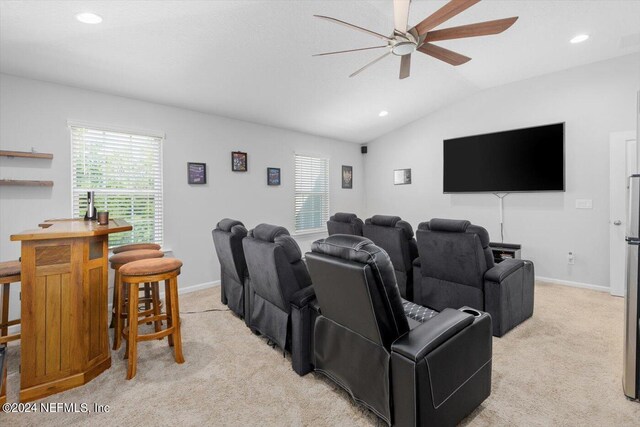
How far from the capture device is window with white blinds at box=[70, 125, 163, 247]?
11.2 ft

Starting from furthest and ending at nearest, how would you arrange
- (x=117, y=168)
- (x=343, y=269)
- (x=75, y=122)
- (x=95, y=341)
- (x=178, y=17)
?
(x=117, y=168) < (x=75, y=122) < (x=178, y=17) < (x=95, y=341) < (x=343, y=269)

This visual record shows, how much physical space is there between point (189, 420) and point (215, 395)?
24 centimetres

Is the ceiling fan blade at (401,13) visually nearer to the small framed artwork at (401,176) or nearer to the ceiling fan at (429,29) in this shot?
the ceiling fan at (429,29)

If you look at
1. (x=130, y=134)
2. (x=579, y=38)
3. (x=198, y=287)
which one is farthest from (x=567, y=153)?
(x=130, y=134)

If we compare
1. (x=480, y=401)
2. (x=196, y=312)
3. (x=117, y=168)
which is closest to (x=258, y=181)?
(x=117, y=168)

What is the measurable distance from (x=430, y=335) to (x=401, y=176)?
519 centimetres

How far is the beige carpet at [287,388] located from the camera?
176 centimetres

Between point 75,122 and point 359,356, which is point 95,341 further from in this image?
point 75,122

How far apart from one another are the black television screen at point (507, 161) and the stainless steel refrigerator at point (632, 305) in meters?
2.96

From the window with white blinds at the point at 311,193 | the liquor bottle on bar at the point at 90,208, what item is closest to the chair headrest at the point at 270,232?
the liquor bottle on bar at the point at 90,208

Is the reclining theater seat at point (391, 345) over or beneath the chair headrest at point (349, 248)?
beneath

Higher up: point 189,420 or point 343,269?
point 343,269

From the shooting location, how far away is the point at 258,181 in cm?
507

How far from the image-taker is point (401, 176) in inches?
249
